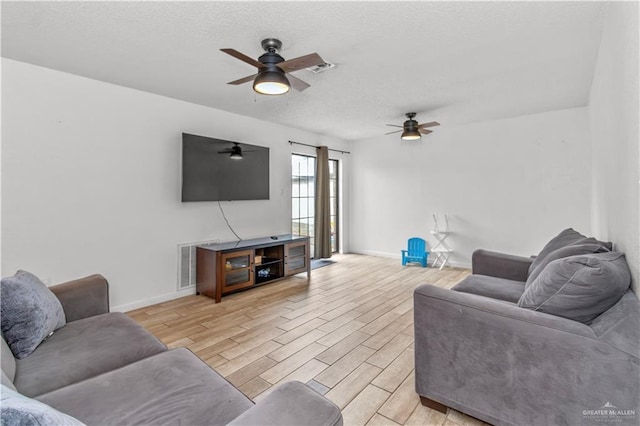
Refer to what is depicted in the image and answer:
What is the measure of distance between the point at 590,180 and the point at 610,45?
2780 millimetres

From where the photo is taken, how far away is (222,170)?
397cm

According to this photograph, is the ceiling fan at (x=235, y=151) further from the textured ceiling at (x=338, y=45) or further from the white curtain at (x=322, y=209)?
the white curtain at (x=322, y=209)

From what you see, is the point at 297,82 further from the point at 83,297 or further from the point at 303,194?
the point at 303,194

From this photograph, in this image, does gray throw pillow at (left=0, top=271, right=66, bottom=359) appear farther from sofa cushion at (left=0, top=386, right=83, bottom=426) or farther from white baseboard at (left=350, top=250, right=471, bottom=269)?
white baseboard at (left=350, top=250, right=471, bottom=269)

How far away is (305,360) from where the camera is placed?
2.22 meters

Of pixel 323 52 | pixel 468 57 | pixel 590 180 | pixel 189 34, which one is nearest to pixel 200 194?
pixel 189 34

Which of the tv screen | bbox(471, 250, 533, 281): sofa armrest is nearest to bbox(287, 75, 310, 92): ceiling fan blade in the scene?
the tv screen

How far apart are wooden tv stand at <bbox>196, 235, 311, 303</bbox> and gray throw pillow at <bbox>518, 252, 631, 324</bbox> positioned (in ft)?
10.1

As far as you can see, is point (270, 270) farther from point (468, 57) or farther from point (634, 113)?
point (634, 113)

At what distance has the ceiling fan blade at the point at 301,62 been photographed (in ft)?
6.57

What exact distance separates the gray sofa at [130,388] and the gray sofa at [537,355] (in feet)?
3.23

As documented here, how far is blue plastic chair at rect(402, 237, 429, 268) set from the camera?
17.1 ft

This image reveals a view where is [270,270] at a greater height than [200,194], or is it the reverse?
[200,194]

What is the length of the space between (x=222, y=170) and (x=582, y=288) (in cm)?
377
